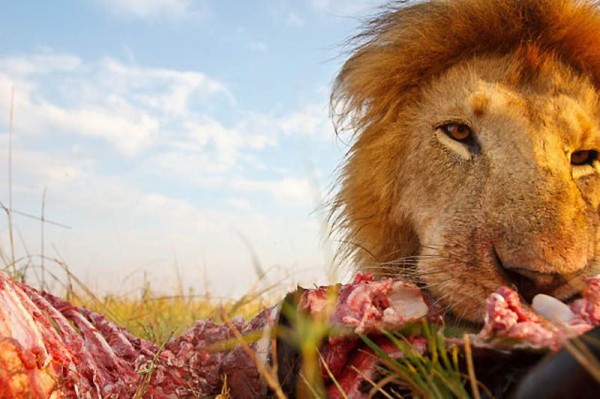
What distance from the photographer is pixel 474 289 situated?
9.23ft

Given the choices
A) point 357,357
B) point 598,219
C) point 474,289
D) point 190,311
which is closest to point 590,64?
point 598,219

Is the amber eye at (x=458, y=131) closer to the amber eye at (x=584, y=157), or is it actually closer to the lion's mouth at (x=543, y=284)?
the amber eye at (x=584, y=157)

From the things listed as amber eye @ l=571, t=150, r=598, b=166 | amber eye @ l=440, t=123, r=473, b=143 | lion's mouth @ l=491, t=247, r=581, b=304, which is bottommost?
lion's mouth @ l=491, t=247, r=581, b=304

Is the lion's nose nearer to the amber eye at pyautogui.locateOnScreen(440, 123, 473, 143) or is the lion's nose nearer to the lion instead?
the lion

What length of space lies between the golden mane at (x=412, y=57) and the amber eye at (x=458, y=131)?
26cm

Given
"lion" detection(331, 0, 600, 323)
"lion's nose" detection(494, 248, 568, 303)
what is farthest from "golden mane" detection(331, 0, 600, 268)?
"lion's nose" detection(494, 248, 568, 303)

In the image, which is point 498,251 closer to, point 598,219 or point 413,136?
point 598,219

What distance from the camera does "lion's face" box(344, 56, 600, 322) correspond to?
108 inches

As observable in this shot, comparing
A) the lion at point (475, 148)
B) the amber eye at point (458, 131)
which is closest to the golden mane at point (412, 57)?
the lion at point (475, 148)

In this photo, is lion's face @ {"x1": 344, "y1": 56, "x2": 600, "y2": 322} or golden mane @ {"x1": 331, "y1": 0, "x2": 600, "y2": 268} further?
golden mane @ {"x1": 331, "y1": 0, "x2": 600, "y2": 268}

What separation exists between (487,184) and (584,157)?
0.58 m

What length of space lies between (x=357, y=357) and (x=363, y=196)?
5.58ft

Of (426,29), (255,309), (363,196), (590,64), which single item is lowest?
(255,309)

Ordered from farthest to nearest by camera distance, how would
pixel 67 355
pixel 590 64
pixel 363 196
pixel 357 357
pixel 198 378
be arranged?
pixel 363 196, pixel 590 64, pixel 198 378, pixel 67 355, pixel 357 357
